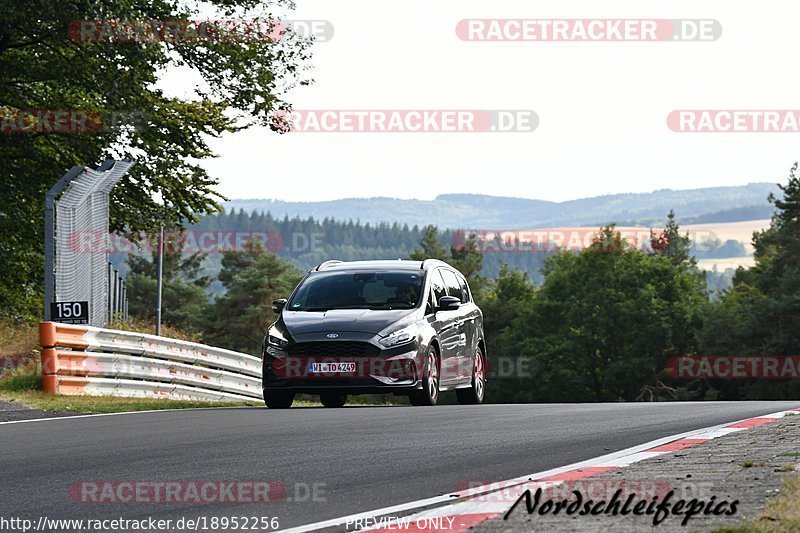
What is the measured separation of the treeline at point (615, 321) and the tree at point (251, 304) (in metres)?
0.17

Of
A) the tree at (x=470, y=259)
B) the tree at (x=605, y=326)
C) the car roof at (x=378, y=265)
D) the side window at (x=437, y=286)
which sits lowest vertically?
the tree at (x=605, y=326)

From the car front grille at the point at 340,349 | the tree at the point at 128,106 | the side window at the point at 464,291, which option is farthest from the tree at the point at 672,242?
the car front grille at the point at 340,349

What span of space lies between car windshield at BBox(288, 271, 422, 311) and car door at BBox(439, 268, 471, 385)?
832 millimetres

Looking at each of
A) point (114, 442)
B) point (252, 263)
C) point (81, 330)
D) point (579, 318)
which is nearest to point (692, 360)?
point (579, 318)

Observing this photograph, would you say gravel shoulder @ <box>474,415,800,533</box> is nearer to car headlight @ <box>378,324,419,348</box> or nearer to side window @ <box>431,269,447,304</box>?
car headlight @ <box>378,324,419,348</box>

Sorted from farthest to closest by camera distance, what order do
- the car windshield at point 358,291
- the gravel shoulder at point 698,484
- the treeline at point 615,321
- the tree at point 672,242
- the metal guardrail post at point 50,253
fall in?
the tree at point 672,242
the treeline at point 615,321
the metal guardrail post at point 50,253
the car windshield at point 358,291
the gravel shoulder at point 698,484

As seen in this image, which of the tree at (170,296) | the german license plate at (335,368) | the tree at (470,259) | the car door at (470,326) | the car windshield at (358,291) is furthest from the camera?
the tree at (470,259)

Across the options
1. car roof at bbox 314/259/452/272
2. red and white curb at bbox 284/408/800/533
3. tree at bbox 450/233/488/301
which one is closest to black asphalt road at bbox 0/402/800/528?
red and white curb at bbox 284/408/800/533

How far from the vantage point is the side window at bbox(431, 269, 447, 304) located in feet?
54.2

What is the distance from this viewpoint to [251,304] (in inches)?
4419

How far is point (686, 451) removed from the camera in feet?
28.7

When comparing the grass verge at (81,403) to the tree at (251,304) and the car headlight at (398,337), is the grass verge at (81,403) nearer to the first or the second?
the car headlight at (398,337)

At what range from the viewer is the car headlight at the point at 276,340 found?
15070 mm

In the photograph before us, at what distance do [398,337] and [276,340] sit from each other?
1.49 metres
